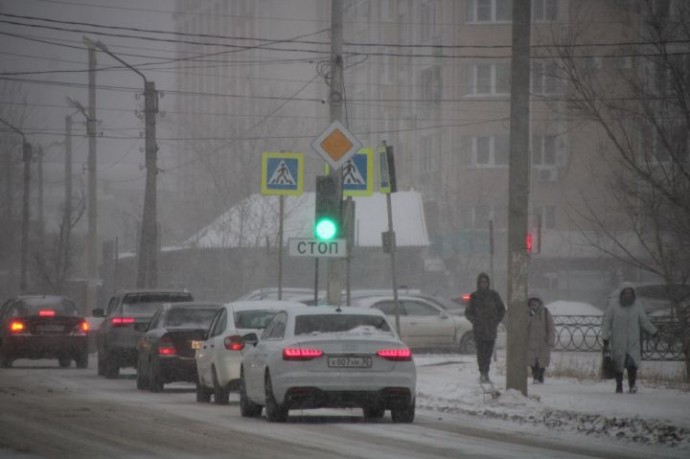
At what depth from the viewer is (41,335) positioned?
32938 millimetres

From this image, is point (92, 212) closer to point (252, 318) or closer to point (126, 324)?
point (126, 324)

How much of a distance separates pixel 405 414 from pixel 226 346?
13.9 ft

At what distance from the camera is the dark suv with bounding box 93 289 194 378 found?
29.1 m

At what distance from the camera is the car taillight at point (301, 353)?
1694 centimetres

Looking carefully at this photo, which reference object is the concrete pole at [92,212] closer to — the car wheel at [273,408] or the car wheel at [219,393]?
the car wheel at [219,393]

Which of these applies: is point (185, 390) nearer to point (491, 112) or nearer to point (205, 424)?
point (205, 424)

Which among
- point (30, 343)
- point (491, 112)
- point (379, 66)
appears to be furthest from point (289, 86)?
point (30, 343)

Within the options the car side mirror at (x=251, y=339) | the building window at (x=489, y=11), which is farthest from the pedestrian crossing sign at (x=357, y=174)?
the building window at (x=489, y=11)

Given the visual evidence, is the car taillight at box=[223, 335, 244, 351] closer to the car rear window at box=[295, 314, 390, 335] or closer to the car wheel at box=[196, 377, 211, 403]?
the car wheel at box=[196, 377, 211, 403]

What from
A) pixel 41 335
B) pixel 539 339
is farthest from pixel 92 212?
pixel 539 339

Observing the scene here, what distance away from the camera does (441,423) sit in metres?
17.4

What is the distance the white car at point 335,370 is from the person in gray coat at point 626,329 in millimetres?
6135

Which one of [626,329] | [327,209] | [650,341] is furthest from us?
[650,341]

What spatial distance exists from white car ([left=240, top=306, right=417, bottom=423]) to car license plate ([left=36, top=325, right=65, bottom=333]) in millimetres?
16471
